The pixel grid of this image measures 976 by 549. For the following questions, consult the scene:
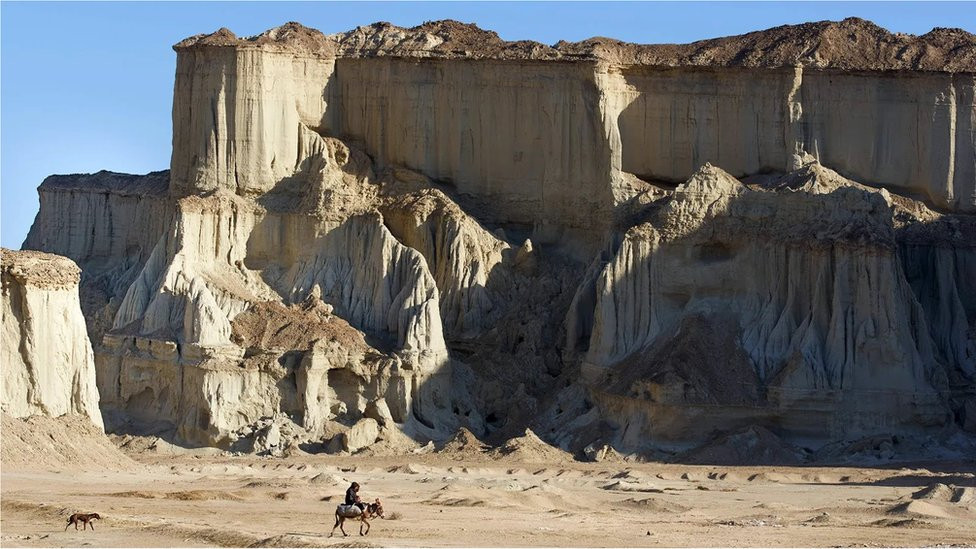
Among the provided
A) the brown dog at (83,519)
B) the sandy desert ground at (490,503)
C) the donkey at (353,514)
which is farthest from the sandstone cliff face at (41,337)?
the donkey at (353,514)

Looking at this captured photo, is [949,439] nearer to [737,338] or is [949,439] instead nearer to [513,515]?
[737,338]

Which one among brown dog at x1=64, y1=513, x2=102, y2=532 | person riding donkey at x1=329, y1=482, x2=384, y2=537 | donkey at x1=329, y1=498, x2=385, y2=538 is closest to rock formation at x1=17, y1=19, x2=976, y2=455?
person riding donkey at x1=329, y1=482, x2=384, y2=537

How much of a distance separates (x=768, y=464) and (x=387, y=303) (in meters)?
9.35

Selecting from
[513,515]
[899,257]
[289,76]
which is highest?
[289,76]

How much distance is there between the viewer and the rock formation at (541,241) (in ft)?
176

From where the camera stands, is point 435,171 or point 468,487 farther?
point 435,171

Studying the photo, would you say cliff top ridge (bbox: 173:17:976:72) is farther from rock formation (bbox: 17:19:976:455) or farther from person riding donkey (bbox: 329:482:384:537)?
person riding donkey (bbox: 329:482:384:537)

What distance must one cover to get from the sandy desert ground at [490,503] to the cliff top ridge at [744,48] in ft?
35.2

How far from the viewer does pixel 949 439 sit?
53.2 metres

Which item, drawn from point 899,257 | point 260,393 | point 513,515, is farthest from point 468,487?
point 899,257

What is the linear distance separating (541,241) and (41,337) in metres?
17.3

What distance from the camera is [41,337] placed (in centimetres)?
4475

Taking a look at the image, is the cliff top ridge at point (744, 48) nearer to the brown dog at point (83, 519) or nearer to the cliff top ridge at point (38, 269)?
the cliff top ridge at point (38, 269)

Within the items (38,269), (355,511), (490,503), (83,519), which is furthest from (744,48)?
(83,519)
